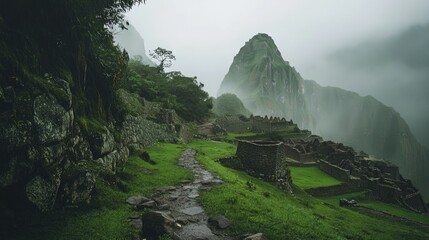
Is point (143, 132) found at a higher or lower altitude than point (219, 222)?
higher

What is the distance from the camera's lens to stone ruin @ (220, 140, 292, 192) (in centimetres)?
2097

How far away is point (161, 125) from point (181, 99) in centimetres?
3288

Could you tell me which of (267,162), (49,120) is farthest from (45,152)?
(267,162)

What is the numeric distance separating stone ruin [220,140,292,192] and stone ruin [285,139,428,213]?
18.2m

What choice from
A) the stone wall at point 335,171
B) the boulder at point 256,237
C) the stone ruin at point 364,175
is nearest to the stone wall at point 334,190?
the stone ruin at point 364,175

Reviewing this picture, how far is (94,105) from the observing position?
14.2m

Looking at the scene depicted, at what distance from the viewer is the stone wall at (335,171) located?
3662 centimetres

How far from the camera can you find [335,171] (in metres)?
38.9

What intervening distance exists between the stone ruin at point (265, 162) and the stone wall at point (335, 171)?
17604 mm

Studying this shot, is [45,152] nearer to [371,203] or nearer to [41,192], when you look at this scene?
[41,192]

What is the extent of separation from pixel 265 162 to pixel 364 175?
78.9 feet

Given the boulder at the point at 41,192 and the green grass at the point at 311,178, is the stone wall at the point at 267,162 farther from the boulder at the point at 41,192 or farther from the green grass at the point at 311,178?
the boulder at the point at 41,192

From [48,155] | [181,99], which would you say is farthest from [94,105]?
[181,99]

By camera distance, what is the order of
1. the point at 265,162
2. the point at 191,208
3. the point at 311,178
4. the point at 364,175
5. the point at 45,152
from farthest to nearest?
the point at 364,175 < the point at 311,178 < the point at 265,162 < the point at 191,208 < the point at 45,152
